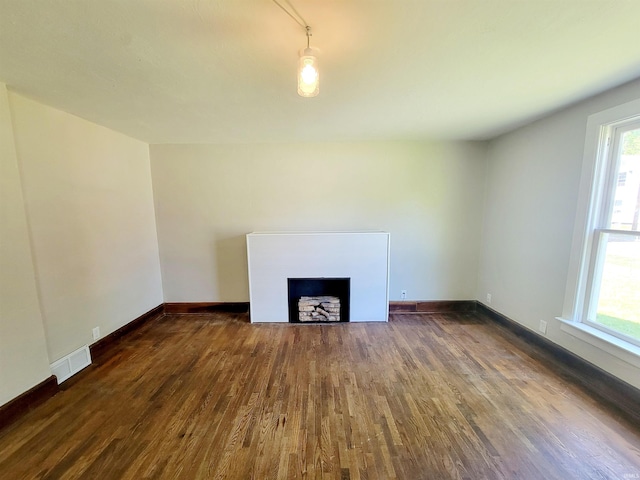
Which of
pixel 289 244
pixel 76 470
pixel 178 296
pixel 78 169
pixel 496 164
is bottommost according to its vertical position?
pixel 76 470

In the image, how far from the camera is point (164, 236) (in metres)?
3.70

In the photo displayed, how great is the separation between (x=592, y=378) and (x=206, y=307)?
429cm

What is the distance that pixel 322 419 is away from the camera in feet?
6.06

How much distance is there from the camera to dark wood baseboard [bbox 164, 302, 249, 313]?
149 inches

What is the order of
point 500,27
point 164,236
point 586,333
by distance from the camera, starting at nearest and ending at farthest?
1. point 500,27
2. point 586,333
3. point 164,236

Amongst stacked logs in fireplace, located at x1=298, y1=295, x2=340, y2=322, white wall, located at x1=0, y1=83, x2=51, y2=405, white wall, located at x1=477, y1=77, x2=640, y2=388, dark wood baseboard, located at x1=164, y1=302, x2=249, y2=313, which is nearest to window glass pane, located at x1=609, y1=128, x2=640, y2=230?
white wall, located at x1=477, y1=77, x2=640, y2=388

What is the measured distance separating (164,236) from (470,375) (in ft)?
13.3

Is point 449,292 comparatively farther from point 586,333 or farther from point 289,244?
point 289,244

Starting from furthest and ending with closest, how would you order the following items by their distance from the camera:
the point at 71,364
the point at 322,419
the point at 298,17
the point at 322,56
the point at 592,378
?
the point at 71,364 → the point at 592,378 → the point at 322,419 → the point at 322,56 → the point at 298,17

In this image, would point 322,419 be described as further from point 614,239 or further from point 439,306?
point 614,239

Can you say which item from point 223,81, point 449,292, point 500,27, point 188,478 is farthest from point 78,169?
point 449,292

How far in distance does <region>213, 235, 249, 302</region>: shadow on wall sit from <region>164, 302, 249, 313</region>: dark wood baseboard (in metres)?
0.13

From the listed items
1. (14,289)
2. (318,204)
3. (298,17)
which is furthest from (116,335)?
(298,17)

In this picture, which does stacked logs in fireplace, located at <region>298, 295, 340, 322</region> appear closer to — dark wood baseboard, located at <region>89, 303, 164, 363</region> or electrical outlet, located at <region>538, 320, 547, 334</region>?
dark wood baseboard, located at <region>89, 303, 164, 363</region>
